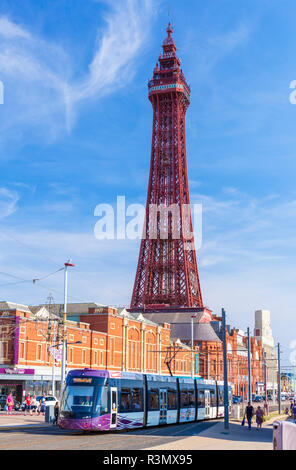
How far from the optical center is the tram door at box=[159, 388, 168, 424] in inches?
1287

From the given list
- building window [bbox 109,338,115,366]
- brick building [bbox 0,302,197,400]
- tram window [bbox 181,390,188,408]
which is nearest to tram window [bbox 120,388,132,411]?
tram window [bbox 181,390,188,408]

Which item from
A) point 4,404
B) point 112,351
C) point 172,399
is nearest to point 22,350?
point 4,404

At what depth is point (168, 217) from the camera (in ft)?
401

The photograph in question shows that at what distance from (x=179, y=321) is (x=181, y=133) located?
38.8 meters

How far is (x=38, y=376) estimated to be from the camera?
56781 mm

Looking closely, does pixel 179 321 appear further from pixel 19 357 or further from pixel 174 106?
pixel 19 357

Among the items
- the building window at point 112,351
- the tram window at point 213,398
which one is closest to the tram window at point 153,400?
the tram window at point 213,398

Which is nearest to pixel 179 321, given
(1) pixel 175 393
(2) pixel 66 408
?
(1) pixel 175 393

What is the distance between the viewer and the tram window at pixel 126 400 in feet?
93.4

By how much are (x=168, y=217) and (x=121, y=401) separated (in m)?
94.7

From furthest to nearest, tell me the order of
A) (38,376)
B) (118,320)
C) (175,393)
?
(118,320) → (38,376) → (175,393)

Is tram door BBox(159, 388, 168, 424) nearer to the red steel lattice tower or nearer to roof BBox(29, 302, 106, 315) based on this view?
roof BBox(29, 302, 106, 315)

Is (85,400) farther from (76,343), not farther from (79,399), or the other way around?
(76,343)

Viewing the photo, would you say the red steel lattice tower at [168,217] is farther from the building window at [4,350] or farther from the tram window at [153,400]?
the tram window at [153,400]
